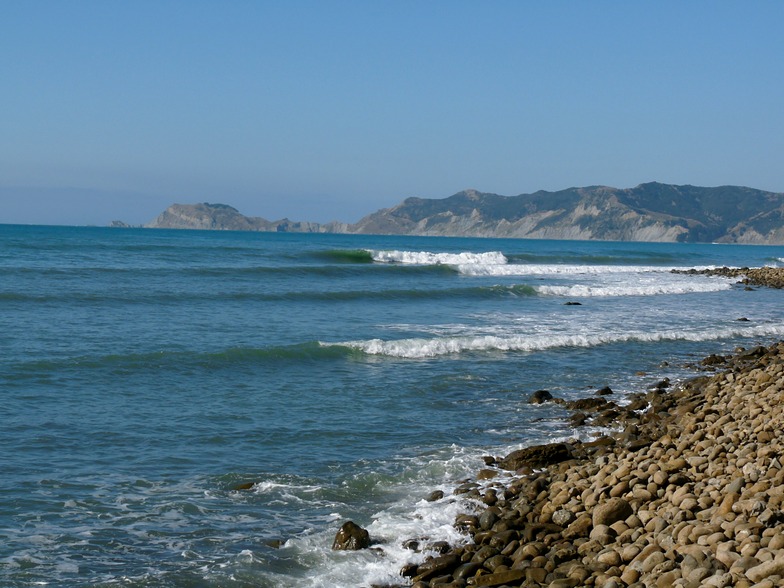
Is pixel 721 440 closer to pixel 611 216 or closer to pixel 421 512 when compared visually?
pixel 421 512

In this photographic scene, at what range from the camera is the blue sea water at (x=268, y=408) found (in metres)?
7.22

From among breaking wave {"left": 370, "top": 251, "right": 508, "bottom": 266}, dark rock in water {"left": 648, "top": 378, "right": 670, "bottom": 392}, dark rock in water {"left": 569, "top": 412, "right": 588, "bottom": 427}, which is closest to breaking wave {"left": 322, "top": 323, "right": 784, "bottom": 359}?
dark rock in water {"left": 648, "top": 378, "right": 670, "bottom": 392}

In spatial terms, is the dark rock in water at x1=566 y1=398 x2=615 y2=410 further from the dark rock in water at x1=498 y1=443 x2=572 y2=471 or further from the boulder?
the boulder

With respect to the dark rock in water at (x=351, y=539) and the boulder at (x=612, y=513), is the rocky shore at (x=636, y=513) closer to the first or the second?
the boulder at (x=612, y=513)

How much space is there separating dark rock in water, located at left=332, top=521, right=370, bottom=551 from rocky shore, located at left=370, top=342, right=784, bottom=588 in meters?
0.45

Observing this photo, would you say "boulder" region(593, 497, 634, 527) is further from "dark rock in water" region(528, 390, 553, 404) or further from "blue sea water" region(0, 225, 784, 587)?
"dark rock in water" region(528, 390, 553, 404)

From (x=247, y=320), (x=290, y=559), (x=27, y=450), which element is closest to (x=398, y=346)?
(x=247, y=320)

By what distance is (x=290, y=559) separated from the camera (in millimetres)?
6969

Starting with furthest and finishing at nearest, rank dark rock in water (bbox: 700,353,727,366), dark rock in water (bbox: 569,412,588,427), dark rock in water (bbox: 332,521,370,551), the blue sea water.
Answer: dark rock in water (bbox: 700,353,727,366) → dark rock in water (bbox: 569,412,588,427) → the blue sea water → dark rock in water (bbox: 332,521,370,551)

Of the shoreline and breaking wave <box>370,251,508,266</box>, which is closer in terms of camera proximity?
the shoreline

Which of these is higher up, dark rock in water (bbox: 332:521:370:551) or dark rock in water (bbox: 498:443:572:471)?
dark rock in water (bbox: 498:443:572:471)

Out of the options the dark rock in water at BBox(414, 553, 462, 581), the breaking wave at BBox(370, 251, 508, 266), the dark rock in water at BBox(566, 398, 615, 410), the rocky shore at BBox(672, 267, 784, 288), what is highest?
the breaking wave at BBox(370, 251, 508, 266)

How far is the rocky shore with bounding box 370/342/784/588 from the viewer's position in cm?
563

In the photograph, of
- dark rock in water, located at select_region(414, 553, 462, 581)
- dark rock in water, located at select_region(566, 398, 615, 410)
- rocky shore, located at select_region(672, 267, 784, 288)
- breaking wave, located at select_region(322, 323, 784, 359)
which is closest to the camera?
dark rock in water, located at select_region(414, 553, 462, 581)
